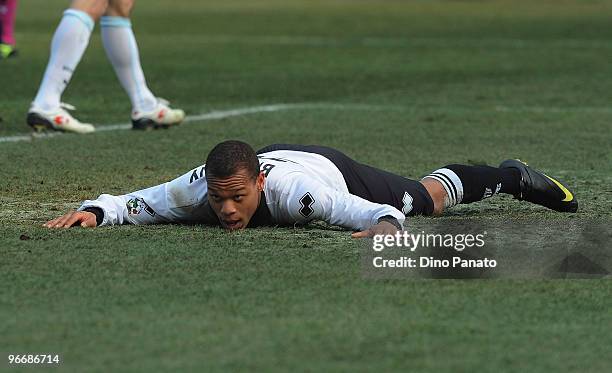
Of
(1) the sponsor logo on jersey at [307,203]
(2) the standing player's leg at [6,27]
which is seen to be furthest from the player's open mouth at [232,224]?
(2) the standing player's leg at [6,27]

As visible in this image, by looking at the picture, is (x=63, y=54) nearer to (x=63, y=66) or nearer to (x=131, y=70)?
(x=63, y=66)

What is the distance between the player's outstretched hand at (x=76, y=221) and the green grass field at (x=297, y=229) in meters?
0.07

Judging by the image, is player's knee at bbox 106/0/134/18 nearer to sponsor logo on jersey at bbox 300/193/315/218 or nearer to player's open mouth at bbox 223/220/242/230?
player's open mouth at bbox 223/220/242/230

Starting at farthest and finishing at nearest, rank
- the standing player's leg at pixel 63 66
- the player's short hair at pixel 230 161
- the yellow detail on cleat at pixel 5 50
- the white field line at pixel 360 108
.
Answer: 1. the yellow detail on cleat at pixel 5 50
2. the white field line at pixel 360 108
3. the standing player's leg at pixel 63 66
4. the player's short hair at pixel 230 161

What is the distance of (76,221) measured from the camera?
17.6ft

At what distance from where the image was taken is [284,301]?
4.16m

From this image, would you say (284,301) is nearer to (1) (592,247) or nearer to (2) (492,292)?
(2) (492,292)

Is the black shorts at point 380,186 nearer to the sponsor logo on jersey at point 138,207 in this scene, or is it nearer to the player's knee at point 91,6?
the sponsor logo on jersey at point 138,207

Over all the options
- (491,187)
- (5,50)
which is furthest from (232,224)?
(5,50)

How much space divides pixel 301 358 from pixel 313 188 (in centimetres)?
169

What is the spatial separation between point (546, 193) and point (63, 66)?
13.1 ft

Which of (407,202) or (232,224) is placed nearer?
(232,224)

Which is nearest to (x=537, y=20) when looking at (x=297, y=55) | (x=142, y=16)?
(x=142, y=16)

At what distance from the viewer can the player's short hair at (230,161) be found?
5113 mm
